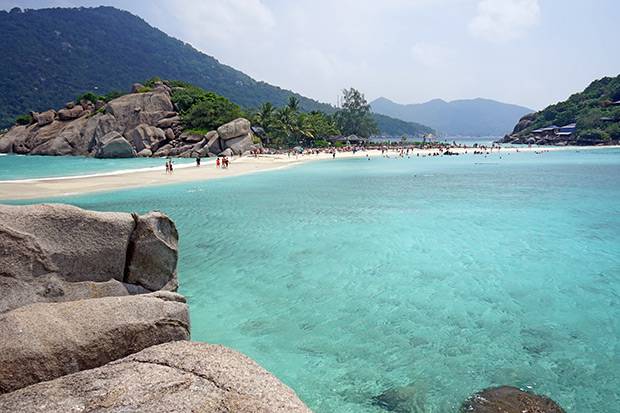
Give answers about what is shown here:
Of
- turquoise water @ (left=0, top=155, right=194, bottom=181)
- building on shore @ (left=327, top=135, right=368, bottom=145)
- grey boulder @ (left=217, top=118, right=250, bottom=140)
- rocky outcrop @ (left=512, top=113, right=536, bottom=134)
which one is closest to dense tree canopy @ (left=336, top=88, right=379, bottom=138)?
building on shore @ (left=327, top=135, right=368, bottom=145)

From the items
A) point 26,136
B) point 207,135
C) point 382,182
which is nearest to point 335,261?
point 382,182

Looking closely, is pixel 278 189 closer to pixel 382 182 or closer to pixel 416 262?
pixel 382 182

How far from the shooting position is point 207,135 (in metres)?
71.4

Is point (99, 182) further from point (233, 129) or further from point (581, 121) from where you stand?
point (581, 121)

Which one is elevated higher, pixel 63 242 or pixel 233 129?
pixel 233 129

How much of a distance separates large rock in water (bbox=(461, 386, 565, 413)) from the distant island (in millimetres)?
123975

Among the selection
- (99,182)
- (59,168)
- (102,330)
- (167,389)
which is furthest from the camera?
(59,168)

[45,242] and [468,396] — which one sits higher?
Result: [45,242]

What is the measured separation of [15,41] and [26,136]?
Result: 124945 mm

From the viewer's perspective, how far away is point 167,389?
303 cm

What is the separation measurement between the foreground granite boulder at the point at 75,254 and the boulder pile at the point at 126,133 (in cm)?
6208

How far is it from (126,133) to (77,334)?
261ft

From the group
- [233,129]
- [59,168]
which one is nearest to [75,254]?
[59,168]

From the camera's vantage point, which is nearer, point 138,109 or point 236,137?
point 236,137
